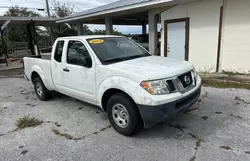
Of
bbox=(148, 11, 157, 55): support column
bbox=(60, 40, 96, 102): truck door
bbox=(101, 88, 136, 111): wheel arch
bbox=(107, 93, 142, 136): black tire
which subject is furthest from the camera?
bbox=(148, 11, 157, 55): support column

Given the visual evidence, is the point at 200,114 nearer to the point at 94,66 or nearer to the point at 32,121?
the point at 94,66

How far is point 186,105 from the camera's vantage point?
10.0 feet

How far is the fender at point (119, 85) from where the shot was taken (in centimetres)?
284

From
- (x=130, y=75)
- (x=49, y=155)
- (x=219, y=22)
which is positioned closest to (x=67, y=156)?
(x=49, y=155)

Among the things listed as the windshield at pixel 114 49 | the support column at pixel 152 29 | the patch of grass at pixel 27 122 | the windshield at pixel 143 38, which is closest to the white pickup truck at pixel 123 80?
the windshield at pixel 114 49

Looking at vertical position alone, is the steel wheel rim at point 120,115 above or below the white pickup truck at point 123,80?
below

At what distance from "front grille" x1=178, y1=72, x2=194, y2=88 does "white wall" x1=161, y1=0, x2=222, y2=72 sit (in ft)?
16.7

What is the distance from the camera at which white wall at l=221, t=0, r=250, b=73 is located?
6715 mm

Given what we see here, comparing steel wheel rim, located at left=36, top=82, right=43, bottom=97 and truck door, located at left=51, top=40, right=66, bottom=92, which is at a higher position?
truck door, located at left=51, top=40, right=66, bottom=92

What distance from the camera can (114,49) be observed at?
12.7ft

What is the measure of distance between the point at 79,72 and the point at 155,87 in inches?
68.7

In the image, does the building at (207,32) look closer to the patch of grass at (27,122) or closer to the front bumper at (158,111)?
the front bumper at (158,111)

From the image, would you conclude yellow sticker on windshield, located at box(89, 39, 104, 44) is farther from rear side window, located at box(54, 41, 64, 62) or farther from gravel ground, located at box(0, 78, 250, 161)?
gravel ground, located at box(0, 78, 250, 161)

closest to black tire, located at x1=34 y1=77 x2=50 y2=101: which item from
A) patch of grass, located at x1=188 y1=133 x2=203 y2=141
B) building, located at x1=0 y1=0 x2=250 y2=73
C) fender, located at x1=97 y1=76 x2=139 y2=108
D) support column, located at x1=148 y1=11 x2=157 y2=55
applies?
fender, located at x1=97 y1=76 x2=139 y2=108
